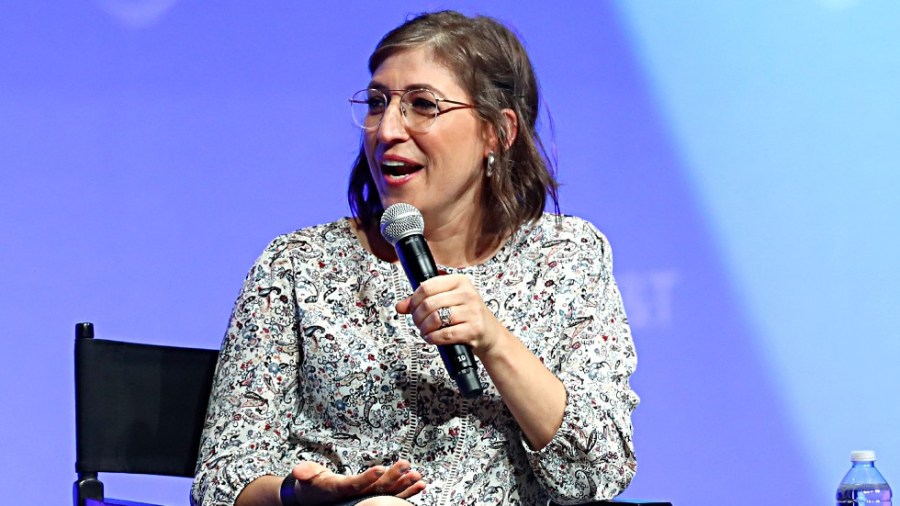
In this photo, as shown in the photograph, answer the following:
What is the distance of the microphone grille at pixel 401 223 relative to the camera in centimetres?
157

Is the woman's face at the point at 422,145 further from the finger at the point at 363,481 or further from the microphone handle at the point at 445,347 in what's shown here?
the finger at the point at 363,481

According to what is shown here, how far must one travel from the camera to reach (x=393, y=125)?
1806mm

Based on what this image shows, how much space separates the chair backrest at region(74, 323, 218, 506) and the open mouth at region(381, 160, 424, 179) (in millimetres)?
449

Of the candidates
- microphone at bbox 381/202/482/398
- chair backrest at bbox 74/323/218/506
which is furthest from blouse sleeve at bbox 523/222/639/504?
chair backrest at bbox 74/323/218/506

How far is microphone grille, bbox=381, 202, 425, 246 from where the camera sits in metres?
1.57

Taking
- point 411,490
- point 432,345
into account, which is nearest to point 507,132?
point 432,345

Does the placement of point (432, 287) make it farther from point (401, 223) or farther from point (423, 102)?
point (423, 102)

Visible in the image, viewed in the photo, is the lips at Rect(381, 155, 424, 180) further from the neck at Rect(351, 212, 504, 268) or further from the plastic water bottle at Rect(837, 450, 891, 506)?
the plastic water bottle at Rect(837, 450, 891, 506)

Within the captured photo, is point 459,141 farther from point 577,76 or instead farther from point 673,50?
point 673,50

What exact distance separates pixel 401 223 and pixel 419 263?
90 mm

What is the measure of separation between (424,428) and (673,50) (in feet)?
4.85

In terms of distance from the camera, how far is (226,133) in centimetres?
258

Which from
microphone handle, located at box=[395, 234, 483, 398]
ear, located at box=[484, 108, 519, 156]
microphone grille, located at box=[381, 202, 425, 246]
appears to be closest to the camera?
microphone handle, located at box=[395, 234, 483, 398]

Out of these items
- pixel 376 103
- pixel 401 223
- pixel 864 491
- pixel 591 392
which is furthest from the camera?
pixel 864 491
